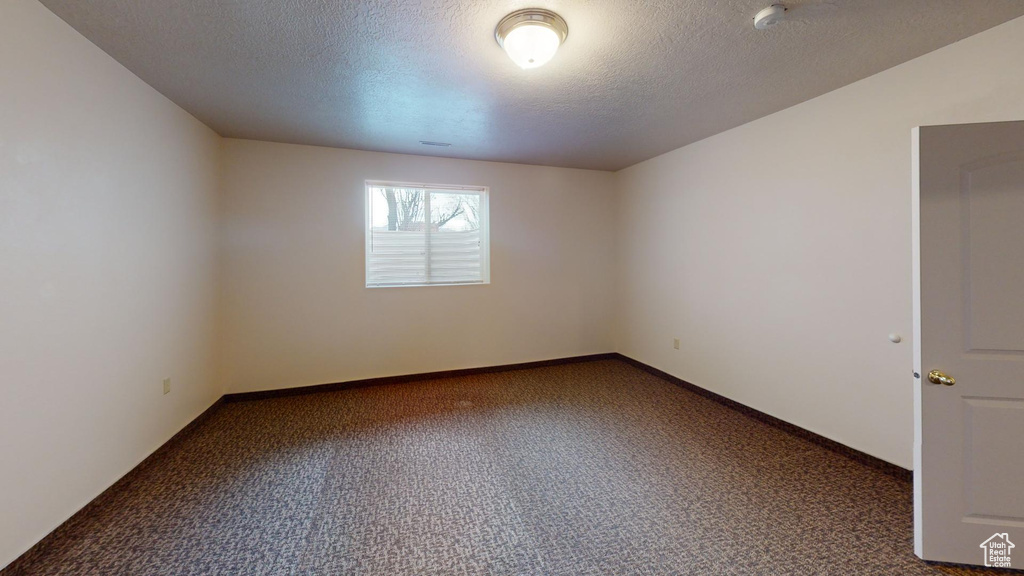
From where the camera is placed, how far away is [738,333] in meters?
3.21

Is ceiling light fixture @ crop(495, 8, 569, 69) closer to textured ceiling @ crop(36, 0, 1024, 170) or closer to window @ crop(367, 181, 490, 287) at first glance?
textured ceiling @ crop(36, 0, 1024, 170)

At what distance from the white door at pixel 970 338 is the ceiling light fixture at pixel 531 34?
1.71 metres

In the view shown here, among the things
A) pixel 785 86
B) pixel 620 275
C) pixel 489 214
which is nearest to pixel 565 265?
pixel 620 275

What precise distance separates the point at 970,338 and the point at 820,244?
1149 millimetres

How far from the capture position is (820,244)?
258 centimetres

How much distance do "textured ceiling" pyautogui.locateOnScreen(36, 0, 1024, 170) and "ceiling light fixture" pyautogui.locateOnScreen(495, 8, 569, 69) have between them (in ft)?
0.18

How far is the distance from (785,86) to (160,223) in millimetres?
4382

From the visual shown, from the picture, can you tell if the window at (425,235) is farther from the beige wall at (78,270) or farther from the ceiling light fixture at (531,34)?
the ceiling light fixture at (531,34)

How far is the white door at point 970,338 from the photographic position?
60.7 inches

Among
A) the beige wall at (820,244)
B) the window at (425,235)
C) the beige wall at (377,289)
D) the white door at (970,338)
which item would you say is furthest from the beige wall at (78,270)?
the beige wall at (820,244)

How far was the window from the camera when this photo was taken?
391 cm

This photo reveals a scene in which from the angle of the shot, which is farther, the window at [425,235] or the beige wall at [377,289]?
the window at [425,235]

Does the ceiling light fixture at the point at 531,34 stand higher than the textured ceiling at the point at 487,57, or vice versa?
the textured ceiling at the point at 487,57

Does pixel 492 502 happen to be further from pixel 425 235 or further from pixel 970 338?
pixel 425 235
